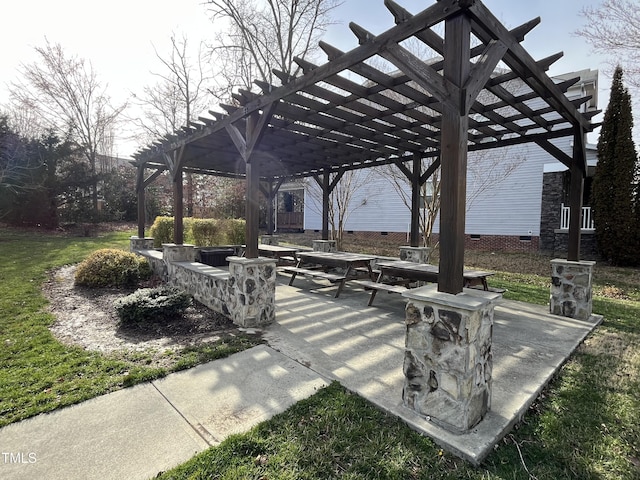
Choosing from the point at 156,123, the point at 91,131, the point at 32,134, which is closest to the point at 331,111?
the point at 156,123

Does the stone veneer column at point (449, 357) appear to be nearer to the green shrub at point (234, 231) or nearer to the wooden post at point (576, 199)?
the wooden post at point (576, 199)

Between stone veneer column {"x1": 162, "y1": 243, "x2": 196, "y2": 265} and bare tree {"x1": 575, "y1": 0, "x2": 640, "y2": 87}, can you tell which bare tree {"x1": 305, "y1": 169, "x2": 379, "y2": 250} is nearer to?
stone veneer column {"x1": 162, "y1": 243, "x2": 196, "y2": 265}

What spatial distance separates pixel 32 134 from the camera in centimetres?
1895

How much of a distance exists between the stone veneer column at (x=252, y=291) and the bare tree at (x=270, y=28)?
36.6 ft

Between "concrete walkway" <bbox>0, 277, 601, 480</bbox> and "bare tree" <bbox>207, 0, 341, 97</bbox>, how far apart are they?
1253 centimetres

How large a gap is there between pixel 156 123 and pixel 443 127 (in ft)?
63.6

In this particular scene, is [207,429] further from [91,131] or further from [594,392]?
[91,131]

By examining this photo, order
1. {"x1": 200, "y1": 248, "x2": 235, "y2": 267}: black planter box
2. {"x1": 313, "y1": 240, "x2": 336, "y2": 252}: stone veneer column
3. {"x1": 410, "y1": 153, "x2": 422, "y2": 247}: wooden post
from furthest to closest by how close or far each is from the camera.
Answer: {"x1": 313, "y1": 240, "x2": 336, "y2": 252}: stone veneer column
{"x1": 200, "y1": 248, "x2": 235, "y2": 267}: black planter box
{"x1": 410, "y1": 153, "x2": 422, "y2": 247}: wooden post

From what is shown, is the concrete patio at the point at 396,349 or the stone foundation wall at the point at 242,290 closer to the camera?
the concrete patio at the point at 396,349

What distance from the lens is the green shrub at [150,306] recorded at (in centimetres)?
438

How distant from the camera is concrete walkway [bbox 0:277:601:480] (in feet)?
6.63

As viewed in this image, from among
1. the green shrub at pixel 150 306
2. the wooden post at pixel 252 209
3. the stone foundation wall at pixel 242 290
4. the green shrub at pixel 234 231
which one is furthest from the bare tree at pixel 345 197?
the green shrub at pixel 150 306

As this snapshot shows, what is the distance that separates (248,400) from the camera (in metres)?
2.63

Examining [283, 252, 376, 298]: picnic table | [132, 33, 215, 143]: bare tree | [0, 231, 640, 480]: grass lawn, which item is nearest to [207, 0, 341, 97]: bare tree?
[132, 33, 215, 143]: bare tree
